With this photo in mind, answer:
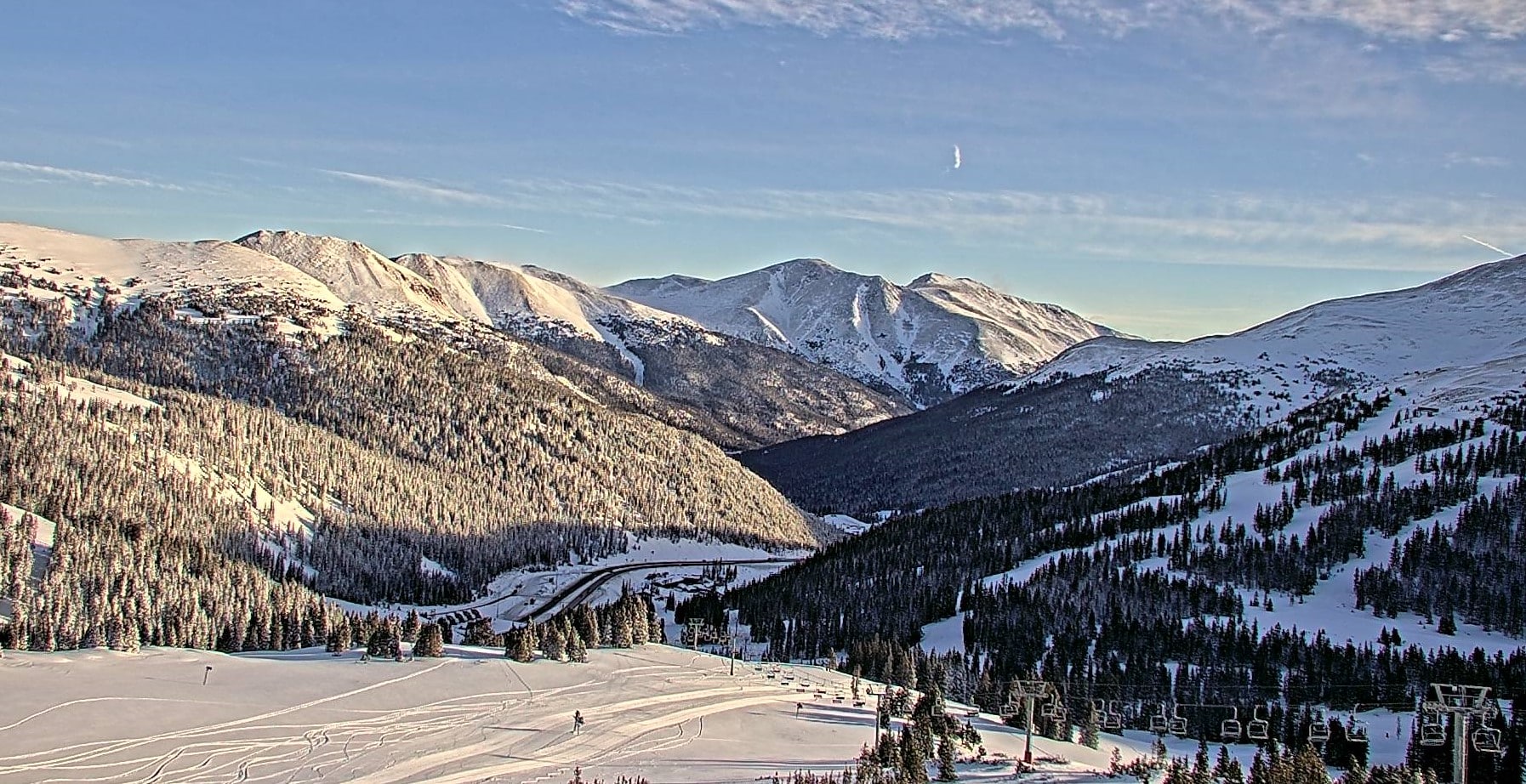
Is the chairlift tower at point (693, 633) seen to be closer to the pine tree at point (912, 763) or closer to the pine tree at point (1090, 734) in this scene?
the pine tree at point (1090, 734)

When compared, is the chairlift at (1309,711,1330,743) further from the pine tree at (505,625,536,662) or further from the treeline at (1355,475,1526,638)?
the pine tree at (505,625,536,662)

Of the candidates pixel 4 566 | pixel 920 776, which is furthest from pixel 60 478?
pixel 920 776

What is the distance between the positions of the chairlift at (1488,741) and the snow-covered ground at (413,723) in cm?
2637

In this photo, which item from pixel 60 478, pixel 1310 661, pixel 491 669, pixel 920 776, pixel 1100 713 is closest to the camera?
pixel 920 776

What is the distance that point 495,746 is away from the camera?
90688 millimetres

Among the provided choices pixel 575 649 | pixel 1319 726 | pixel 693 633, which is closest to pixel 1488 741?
pixel 1319 726

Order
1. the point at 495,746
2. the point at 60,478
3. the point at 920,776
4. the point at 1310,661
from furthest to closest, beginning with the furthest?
the point at 60,478, the point at 1310,661, the point at 495,746, the point at 920,776

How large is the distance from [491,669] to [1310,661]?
103 m

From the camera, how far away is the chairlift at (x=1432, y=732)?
8459 centimetres

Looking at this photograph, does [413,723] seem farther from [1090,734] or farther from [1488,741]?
[1488,741]

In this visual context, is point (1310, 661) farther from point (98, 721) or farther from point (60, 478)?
point (60, 478)

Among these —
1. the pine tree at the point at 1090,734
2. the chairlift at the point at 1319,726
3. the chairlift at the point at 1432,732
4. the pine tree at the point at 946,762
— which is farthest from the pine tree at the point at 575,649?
the chairlift at the point at 1432,732

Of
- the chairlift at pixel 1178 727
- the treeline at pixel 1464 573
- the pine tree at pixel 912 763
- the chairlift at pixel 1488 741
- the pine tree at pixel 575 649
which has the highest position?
the treeline at pixel 1464 573

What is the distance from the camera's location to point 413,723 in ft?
314
